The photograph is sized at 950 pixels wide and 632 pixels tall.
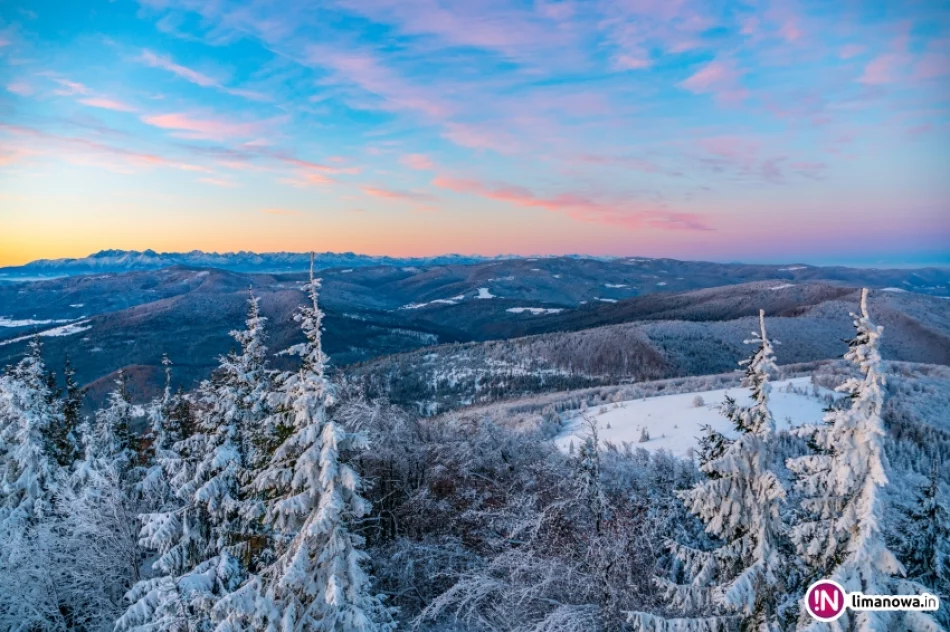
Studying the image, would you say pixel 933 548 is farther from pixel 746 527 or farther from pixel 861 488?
pixel 746 527

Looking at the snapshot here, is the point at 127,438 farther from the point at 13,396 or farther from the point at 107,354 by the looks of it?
the point at 107,354

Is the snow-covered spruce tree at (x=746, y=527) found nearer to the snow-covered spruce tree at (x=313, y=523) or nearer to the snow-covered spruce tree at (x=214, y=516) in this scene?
the snow-covered spruce tree at (x=313, y=523)

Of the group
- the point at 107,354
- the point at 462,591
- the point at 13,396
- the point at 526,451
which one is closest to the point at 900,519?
the point at 462,591

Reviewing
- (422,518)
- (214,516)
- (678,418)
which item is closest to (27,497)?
(214,516)

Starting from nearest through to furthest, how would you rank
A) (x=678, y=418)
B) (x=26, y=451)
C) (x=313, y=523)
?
(x=313, y=523), (x=26, y=451), (x=678, y=418)

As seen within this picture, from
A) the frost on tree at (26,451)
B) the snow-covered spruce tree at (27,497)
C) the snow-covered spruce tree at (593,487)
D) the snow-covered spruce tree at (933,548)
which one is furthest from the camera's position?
the frost on tree at (26,451)

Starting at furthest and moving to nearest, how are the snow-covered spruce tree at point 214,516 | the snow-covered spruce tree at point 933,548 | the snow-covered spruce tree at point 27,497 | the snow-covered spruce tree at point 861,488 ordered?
the snow-covered spruce tree at point 27,497, the snow-covered spruce tree at point 214,516, the snow-covered spruce tree at point 933,548, the snow-covered spruce tree at point 861,488

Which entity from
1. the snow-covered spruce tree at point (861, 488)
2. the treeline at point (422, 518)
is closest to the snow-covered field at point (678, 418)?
the treeline at point (422, 518)
